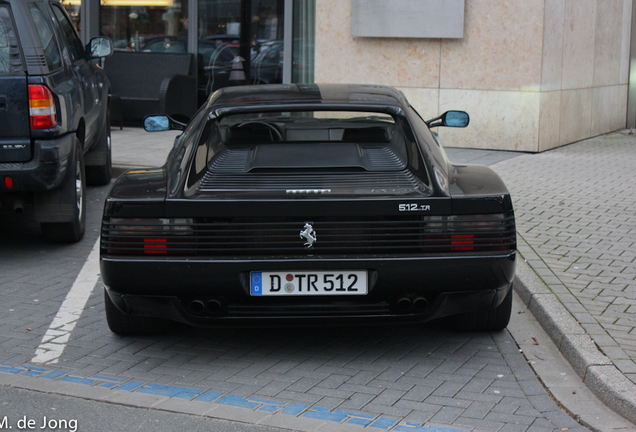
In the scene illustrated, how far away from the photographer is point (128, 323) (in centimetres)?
478

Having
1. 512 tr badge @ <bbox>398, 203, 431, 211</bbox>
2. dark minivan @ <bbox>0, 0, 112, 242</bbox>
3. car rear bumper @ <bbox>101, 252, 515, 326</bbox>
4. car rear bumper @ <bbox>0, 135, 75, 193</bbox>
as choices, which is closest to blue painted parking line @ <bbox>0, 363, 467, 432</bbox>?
car rear bumper @ <bbox>101, 252, 515, 326</bbox>

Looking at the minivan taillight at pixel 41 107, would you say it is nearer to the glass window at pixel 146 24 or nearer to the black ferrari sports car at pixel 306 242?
the black ferrari sports car at pixel 306 242

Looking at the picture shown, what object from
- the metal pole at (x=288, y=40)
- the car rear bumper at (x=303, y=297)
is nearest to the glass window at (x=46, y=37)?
the car rear bumper at (x=303, y=297)

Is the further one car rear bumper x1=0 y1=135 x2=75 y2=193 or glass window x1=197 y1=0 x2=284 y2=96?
glass window x1=197 y1=0 x2=284 y2=96

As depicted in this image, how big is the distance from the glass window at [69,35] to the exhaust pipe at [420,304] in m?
4.86

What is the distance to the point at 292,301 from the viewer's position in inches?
165

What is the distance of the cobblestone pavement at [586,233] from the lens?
4898 mm

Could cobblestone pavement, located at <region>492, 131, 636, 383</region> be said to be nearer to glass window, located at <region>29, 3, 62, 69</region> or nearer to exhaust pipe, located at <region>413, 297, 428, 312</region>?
exhaust pipe, located at <region>413, 297, 428, 312</region>

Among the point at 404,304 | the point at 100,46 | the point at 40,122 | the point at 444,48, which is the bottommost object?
the point at 404,304

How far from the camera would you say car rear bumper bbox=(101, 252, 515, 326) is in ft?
13.4

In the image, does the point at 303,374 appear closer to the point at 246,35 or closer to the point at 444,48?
the point at 444,48

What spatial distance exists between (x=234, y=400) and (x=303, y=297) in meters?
0.61

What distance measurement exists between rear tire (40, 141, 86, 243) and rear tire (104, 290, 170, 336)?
2.23 meters

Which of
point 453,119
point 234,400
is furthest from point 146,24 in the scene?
point 234,400
